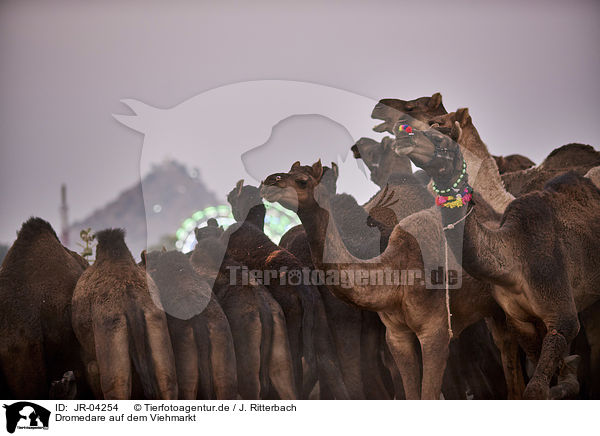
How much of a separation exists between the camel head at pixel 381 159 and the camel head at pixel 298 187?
2.04 m

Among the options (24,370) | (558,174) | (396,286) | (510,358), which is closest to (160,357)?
(24,370)

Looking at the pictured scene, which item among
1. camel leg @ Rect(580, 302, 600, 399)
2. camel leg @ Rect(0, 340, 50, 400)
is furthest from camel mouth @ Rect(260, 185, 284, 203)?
camel leg @ Rect(580, 302, 600, 399)

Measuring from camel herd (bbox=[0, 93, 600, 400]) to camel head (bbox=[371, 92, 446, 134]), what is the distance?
0.02 metres

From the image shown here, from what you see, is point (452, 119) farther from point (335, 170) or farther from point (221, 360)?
point (221, 360)

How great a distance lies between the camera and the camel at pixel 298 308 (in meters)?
5.98

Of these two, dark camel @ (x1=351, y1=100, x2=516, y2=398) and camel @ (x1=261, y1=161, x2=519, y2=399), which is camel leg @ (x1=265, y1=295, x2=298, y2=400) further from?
dark camel @ (x1=351, y1=100, x2=516, y2=398)

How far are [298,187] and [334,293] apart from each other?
2.25ft

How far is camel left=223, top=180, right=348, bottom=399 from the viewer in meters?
5.98

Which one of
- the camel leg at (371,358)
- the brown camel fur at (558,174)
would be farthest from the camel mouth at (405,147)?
the camel leg at (371,358)

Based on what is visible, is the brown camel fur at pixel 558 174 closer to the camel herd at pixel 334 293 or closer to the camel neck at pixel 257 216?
the camel herd at pixel 334 293

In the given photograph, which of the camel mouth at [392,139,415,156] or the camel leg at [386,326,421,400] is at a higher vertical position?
the camel mouth at [392,139,415,156]
